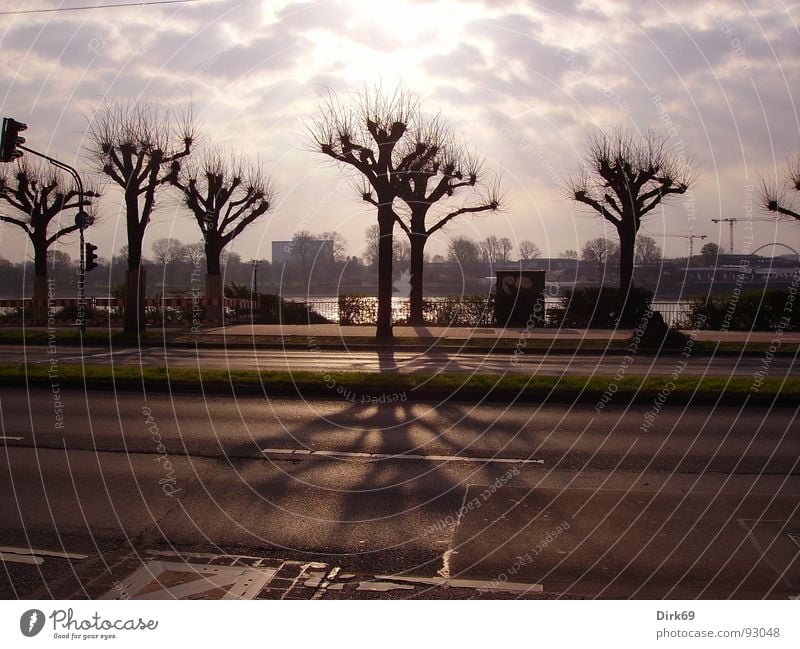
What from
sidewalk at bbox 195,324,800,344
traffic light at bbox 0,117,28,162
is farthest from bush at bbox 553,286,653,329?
traffic light at bbox 0,117,28,162

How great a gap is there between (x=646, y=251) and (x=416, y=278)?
11033 mm

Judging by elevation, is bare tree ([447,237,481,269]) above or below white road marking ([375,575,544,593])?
above

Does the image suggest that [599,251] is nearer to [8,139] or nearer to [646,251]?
[646,251]

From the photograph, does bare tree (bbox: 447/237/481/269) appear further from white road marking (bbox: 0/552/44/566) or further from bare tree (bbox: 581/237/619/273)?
white road marking (bbox: 0/552/44/566)

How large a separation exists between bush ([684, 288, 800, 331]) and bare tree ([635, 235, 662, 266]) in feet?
Answer: 12.3

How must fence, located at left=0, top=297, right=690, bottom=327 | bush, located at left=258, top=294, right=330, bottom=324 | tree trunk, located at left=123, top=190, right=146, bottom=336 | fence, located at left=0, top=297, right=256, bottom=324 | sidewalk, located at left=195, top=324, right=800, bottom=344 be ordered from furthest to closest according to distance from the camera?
1. bush, located at left=258, top=294, right=330, bottom=324
2. fence, located at left=0, top=297, right=256, bottom=324
3. fence, located at left=0, top=297, right=690, bottom=327
4. tree trunk, located at left=123, top=190, right=146, bottom=336
5. sidewalk, located at left=195, top=324, right=800, bottom=344

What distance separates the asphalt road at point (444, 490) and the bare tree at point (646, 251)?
23.5m

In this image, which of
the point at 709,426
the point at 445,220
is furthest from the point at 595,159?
the point at 709,426

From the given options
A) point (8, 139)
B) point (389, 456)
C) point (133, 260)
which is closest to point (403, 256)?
point (133, 260)

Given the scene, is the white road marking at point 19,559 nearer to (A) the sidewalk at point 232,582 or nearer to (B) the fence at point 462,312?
(A) the sidewalk at point 232,582

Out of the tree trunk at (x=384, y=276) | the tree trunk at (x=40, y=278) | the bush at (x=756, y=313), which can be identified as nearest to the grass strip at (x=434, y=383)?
the tree trunk at (x=384, y=276)

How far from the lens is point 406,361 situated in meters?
19.9

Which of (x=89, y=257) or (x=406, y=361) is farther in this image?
(x=89, y=257)

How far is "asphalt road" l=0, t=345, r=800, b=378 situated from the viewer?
1772 centimetres
